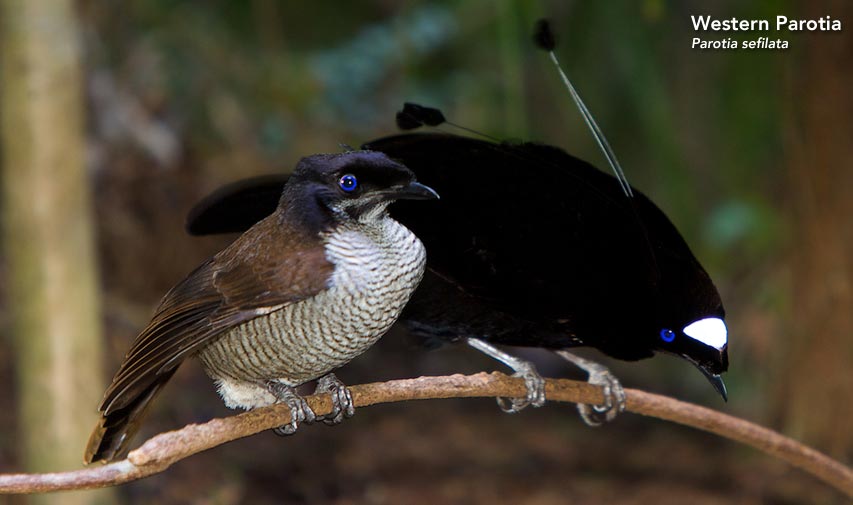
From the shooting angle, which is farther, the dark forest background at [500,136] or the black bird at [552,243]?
the dark forest background at [500,136]

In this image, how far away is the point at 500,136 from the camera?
4043 mm

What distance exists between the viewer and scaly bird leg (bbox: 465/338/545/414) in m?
2.45

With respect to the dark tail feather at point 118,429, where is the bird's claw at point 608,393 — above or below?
below

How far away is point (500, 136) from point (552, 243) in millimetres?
2159

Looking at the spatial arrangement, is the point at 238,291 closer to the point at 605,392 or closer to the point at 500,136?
the point at 605,392

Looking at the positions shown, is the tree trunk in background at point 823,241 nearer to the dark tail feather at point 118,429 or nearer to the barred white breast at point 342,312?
the barred white breast at point 342,312

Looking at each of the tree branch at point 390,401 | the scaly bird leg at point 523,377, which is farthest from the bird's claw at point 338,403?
the scaly bird leg at point 523,377

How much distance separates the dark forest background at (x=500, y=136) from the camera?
4355 mm

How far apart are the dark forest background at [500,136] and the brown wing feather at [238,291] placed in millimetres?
1822

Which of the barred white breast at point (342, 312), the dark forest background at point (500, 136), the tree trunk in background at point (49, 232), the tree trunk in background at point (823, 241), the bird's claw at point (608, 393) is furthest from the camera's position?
the tree trunk in background at point (823, 241)

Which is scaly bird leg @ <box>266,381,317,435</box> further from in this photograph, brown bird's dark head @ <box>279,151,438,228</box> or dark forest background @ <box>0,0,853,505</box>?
dark forest background @ <box>0,0,853,505</box>

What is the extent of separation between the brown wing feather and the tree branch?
0.11m

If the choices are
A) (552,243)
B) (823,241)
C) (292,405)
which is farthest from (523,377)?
(823,241)

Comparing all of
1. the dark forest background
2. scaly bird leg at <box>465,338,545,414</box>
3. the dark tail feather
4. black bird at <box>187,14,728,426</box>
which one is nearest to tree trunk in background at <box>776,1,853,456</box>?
the dark forest background
